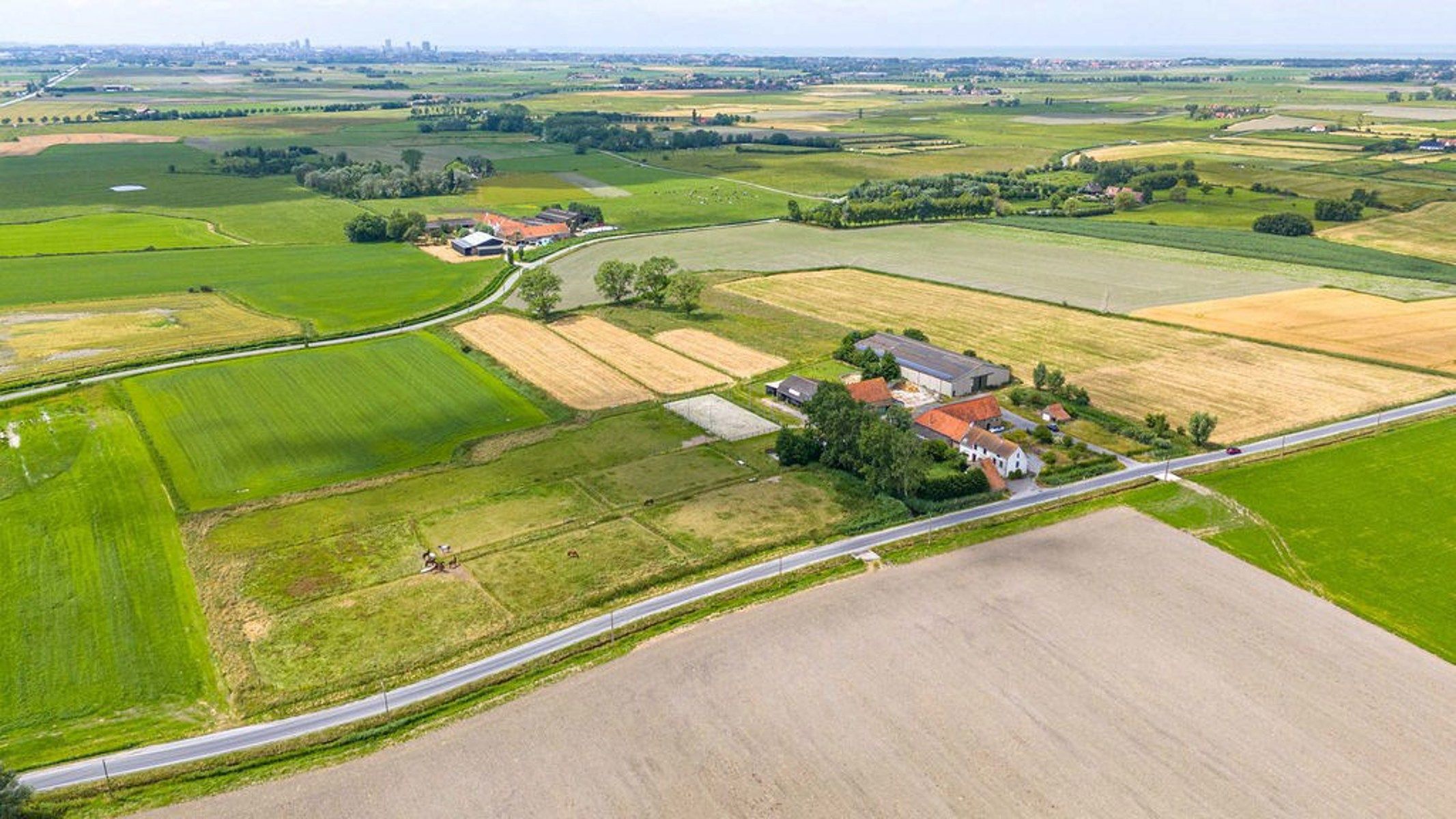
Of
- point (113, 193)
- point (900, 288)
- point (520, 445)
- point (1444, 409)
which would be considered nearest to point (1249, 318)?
point (1444, 409)

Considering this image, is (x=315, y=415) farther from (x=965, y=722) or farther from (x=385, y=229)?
(x=385, y=229)

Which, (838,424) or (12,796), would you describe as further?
(838,424)

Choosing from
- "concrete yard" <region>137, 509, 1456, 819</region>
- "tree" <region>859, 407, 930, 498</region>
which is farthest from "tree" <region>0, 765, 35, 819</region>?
"tree" <region>859, 407, 930, 498</region>

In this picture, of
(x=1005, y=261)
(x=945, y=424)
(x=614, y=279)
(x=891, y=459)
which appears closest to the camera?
(x=891, y=459)

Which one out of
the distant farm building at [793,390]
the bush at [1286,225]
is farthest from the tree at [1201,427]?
the bush at [1286,225]

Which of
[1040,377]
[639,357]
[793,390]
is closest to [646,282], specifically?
[639,357]

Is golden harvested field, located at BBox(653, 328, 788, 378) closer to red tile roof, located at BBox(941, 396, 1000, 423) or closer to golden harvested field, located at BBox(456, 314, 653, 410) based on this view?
golden harvested field, located at BBox(456, 314, 653, 410)

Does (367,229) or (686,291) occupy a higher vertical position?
(686,291)
